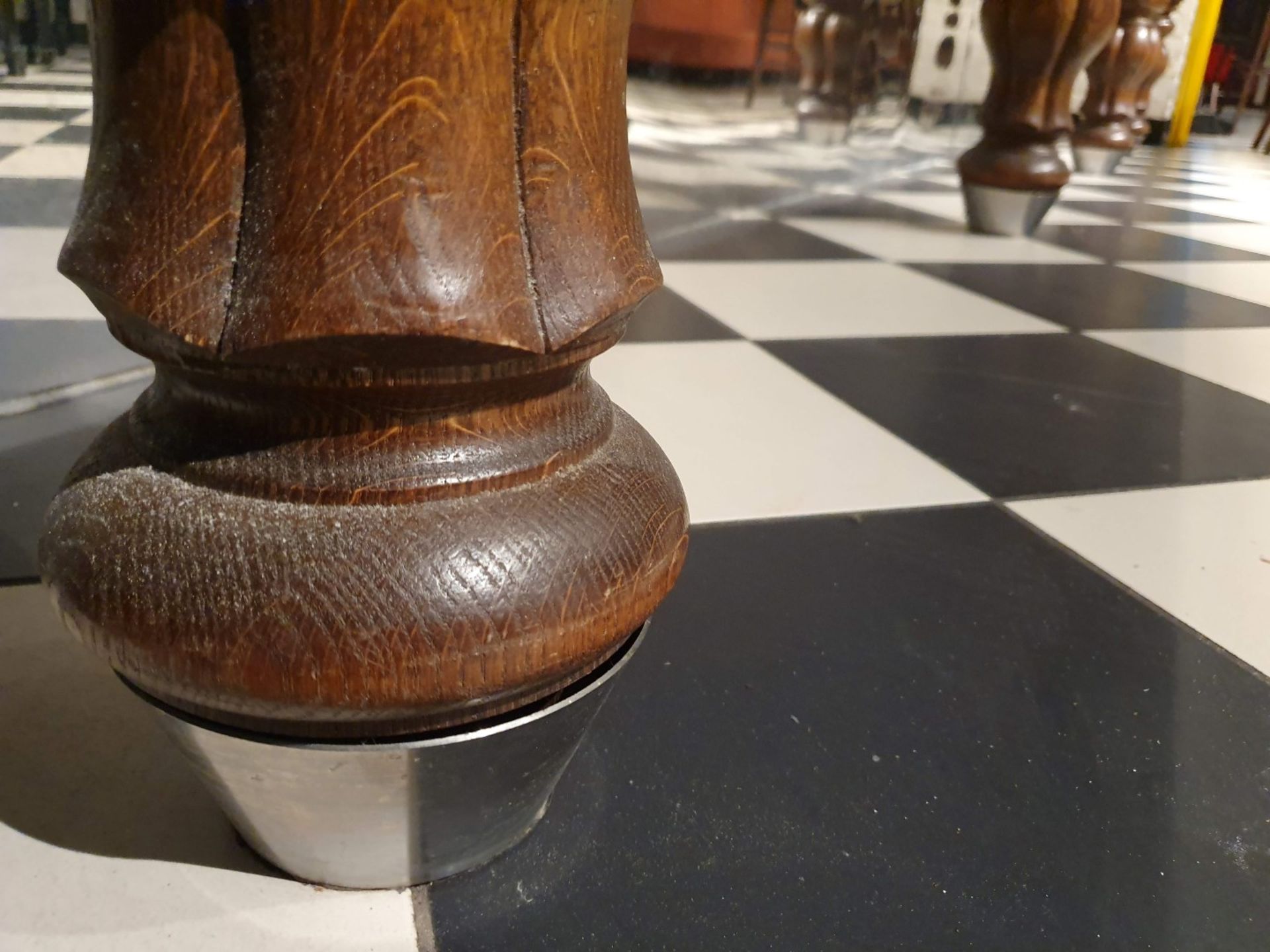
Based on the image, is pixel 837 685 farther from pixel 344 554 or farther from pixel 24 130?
pixel 24 130

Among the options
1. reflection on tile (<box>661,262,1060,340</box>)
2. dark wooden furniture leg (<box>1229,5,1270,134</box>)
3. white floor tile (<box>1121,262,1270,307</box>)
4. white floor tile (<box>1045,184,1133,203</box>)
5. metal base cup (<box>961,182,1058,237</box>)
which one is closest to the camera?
reflection on tile (<box>661,262,1060,340</box>)

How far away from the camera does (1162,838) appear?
0.33 metres

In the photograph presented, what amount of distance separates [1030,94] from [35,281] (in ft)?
3.47

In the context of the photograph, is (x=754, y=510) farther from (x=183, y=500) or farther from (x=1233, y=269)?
(x=1233, y=269)

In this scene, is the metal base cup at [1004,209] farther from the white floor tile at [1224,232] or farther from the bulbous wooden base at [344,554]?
the bulbous wooden base at [344,554]

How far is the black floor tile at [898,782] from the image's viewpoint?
0.96 feet

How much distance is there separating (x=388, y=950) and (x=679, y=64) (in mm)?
981

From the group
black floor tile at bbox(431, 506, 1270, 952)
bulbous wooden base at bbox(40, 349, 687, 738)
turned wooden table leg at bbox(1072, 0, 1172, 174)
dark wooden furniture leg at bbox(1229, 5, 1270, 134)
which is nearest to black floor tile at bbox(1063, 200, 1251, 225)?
turned wooden table leg at bbox(1072, 0, 1172, 174)

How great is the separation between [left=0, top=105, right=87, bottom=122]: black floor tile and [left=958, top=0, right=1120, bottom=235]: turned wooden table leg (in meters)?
1.02

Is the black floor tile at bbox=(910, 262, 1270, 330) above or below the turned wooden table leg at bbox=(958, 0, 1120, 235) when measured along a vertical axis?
below

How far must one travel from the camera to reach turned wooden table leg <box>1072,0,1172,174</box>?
1.96 m

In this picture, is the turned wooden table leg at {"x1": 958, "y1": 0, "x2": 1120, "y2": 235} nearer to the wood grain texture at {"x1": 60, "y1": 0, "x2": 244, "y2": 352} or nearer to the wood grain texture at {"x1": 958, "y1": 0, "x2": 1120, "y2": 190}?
the wood grain texture at {"x1": 958, "y1": 0, "x2": 1120, "y2": 190}

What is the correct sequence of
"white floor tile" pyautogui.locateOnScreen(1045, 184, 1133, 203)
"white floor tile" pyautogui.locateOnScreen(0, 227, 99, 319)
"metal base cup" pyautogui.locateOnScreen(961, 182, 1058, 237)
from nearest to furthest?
"white floor tile" pyautogui.locateOnScreen(0, 227, 99, 319) < "metal base cup" pyautogui.locateOnScreen(961, 182, 1058, 237) < "white floor tile" pyautogui.locateOnScreen(1045, 184, 1133, 203)

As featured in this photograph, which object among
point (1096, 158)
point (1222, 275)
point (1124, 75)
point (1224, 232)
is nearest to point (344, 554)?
point (1222, 275)
